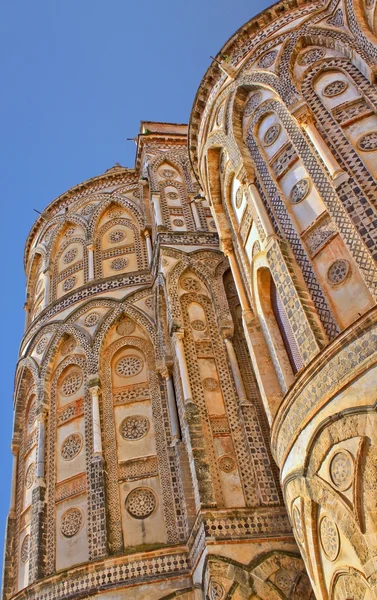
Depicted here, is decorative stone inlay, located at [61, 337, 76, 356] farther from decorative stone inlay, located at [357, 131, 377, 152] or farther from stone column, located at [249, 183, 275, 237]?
decorative stone inlay, located at [357, 131, 377, 152]

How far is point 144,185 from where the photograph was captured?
52.0ft

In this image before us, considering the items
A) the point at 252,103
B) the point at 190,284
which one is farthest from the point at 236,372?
the point at 252,103

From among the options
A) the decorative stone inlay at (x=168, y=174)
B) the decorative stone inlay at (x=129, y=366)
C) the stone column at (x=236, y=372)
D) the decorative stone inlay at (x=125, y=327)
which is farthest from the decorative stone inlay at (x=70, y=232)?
the stone column at (x=236, y=372)

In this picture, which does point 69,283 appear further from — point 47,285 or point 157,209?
point 157,209

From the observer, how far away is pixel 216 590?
8250 mm

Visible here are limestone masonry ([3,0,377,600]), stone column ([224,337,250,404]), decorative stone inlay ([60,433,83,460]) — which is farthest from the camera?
decorative stone inlay ([60,433,83,460])

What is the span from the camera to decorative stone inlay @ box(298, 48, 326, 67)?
9703mm

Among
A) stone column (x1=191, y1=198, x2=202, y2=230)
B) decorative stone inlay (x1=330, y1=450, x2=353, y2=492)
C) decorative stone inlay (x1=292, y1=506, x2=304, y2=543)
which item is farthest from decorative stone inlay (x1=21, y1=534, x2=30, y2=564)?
stone column (x1=191, y1=198, x2=202, y2=230)

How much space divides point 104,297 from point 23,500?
4.30 meters

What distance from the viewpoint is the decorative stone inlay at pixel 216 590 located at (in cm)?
820

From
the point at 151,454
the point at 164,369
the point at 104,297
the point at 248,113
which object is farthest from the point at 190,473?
the point at 248,113

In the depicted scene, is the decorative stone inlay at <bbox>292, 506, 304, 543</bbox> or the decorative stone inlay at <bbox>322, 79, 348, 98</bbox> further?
the decorative stone inlay at <bbox>322, 79, 348, 98</bbox>

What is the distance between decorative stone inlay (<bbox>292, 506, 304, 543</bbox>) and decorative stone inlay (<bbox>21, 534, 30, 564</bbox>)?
19.5 ft

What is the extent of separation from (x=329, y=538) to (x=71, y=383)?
7.55 meters
